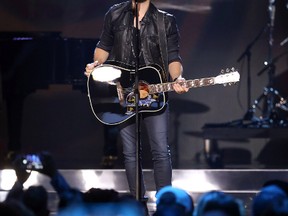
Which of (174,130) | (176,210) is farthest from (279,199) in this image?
(174,130)

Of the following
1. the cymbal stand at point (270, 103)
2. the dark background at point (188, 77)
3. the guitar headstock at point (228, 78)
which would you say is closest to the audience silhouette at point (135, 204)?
the guitar headstock at point (228, 78)

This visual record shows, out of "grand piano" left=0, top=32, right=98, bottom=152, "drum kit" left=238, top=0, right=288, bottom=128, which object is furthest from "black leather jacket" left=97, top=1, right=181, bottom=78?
"drum kit" left=238, top=0, right=288, bottom=128

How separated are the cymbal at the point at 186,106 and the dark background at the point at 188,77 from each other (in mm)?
13

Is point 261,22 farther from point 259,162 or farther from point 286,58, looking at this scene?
point 259,162

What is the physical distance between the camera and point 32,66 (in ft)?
27.8

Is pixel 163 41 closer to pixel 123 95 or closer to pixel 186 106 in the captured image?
pixel 123 95

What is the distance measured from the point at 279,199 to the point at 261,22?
20.0 feet

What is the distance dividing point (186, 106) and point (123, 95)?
3.78m

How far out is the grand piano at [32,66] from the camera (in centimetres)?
820

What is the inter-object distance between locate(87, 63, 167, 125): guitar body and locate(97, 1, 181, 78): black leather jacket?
128 millimetres

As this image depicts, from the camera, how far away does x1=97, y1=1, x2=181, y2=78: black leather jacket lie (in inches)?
224

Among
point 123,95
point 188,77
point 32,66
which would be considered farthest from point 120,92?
point 188,77

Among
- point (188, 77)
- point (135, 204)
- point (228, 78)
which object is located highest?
point (188, 77)

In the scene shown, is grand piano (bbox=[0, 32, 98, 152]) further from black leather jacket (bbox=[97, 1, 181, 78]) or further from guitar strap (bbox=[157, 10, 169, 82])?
guitar strap (bbox=[157, 10, 169, 82])
